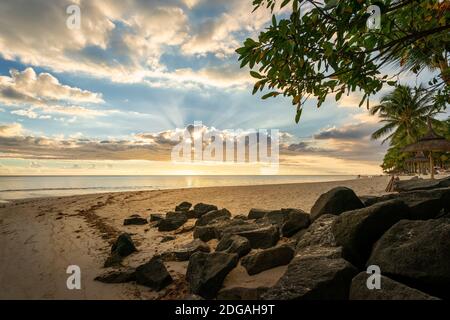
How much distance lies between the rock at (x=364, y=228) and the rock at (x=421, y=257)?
1.12 feet

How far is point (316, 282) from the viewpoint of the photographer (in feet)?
10.4

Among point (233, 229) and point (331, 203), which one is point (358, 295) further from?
point (233, 229)

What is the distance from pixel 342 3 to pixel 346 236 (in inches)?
125

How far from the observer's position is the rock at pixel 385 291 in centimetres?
264

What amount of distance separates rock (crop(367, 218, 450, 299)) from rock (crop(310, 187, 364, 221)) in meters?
2.16

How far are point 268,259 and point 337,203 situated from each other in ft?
7.64

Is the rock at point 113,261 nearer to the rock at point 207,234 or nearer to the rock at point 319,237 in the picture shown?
the rock at point 207,234

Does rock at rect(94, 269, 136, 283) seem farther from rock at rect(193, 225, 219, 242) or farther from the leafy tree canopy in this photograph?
the leafy tree canopy

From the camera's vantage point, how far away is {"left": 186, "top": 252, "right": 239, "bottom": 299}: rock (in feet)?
13.2

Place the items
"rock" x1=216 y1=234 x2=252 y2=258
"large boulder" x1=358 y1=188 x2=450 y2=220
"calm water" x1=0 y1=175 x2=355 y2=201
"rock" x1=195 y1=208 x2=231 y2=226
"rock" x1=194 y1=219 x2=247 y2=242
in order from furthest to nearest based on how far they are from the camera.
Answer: "calm water" x1=0 y1=175 x2=355 y2=201 < "rock" x1=195 y1=208 x2=231 y2=226 < "rock" x1=194 y1=219 x2=247 y2=242 < "rock" x1=216 y1=234 x2=252 y2=258 < "large boulder" x1=358 y1=188 x2=450 y2=220

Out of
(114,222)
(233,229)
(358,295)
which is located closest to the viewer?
(358,295)

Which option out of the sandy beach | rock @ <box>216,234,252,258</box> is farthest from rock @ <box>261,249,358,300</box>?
rock @ <box>216,234,252,258</box>
